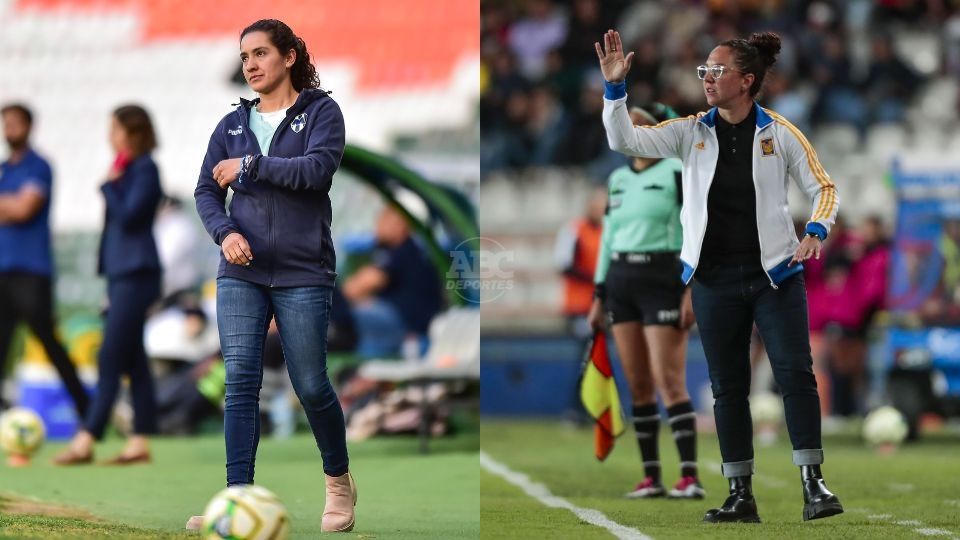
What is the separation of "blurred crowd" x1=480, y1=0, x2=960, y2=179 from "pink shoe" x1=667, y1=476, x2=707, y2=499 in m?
11.2

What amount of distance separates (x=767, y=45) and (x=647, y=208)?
5.82ft

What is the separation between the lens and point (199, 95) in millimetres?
24422

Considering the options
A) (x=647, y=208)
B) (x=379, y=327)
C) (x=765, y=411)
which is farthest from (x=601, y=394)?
(x=379, y=327)

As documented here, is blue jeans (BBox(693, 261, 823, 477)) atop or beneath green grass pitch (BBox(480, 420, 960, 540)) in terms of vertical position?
atop

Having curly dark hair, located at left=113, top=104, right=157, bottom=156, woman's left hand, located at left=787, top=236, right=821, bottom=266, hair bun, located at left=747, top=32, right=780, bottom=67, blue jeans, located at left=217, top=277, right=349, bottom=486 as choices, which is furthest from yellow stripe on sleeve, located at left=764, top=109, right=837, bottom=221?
curly dark hair, located at left=113, top=104, right=157, bottom=156

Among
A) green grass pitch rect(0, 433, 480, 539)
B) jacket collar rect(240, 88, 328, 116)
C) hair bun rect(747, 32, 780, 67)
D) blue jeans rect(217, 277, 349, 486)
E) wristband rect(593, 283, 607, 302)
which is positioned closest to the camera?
blue jeans rect(217, 277, 349, 486)

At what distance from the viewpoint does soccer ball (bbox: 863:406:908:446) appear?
1312cm

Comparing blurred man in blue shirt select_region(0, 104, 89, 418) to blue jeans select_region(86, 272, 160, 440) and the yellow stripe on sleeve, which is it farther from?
the yellow stripe on sleeve

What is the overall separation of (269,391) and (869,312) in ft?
20.1

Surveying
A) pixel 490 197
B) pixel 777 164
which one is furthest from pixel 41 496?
pixel 490 197

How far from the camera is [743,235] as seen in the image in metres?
7.11

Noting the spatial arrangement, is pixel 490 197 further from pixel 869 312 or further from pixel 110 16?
pixel 110 16

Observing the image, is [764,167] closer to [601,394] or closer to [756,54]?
[756,54]

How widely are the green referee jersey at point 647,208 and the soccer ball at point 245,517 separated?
366cm
